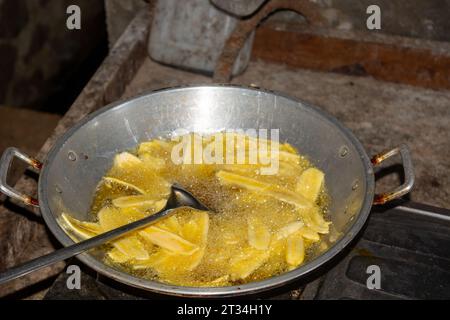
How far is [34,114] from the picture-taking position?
4.19m

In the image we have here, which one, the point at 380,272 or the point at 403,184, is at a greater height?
the point at 403,184

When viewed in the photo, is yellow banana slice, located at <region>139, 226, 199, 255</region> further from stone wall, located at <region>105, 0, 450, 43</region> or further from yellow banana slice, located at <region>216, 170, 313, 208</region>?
stone wall, located at <region>105, 0, 450, 43</region>

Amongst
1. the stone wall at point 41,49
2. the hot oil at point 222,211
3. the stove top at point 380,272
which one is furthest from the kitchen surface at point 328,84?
the stone wall at point 41,49

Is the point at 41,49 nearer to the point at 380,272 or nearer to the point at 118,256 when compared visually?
the point at 118,256

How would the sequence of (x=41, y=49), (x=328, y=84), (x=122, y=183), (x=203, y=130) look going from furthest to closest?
(x=41, y=49), (x=328, y=84), (x=203, y=130), (x=122, y=183)

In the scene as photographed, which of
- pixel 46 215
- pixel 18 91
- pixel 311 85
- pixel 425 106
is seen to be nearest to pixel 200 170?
pixel 46 215

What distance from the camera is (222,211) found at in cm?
194

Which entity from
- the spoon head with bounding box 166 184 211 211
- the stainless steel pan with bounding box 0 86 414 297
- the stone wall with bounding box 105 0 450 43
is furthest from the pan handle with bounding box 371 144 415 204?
the stone wall with bounding box 105 0 450 43

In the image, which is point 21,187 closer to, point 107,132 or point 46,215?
point 107,132

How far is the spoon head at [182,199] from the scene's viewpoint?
1.88 meters

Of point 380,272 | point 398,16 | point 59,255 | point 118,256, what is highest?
point 398,16

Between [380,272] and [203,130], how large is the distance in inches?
36.1

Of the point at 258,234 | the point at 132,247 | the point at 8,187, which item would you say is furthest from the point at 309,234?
the point at 8,187

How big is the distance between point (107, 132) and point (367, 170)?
99 cm
